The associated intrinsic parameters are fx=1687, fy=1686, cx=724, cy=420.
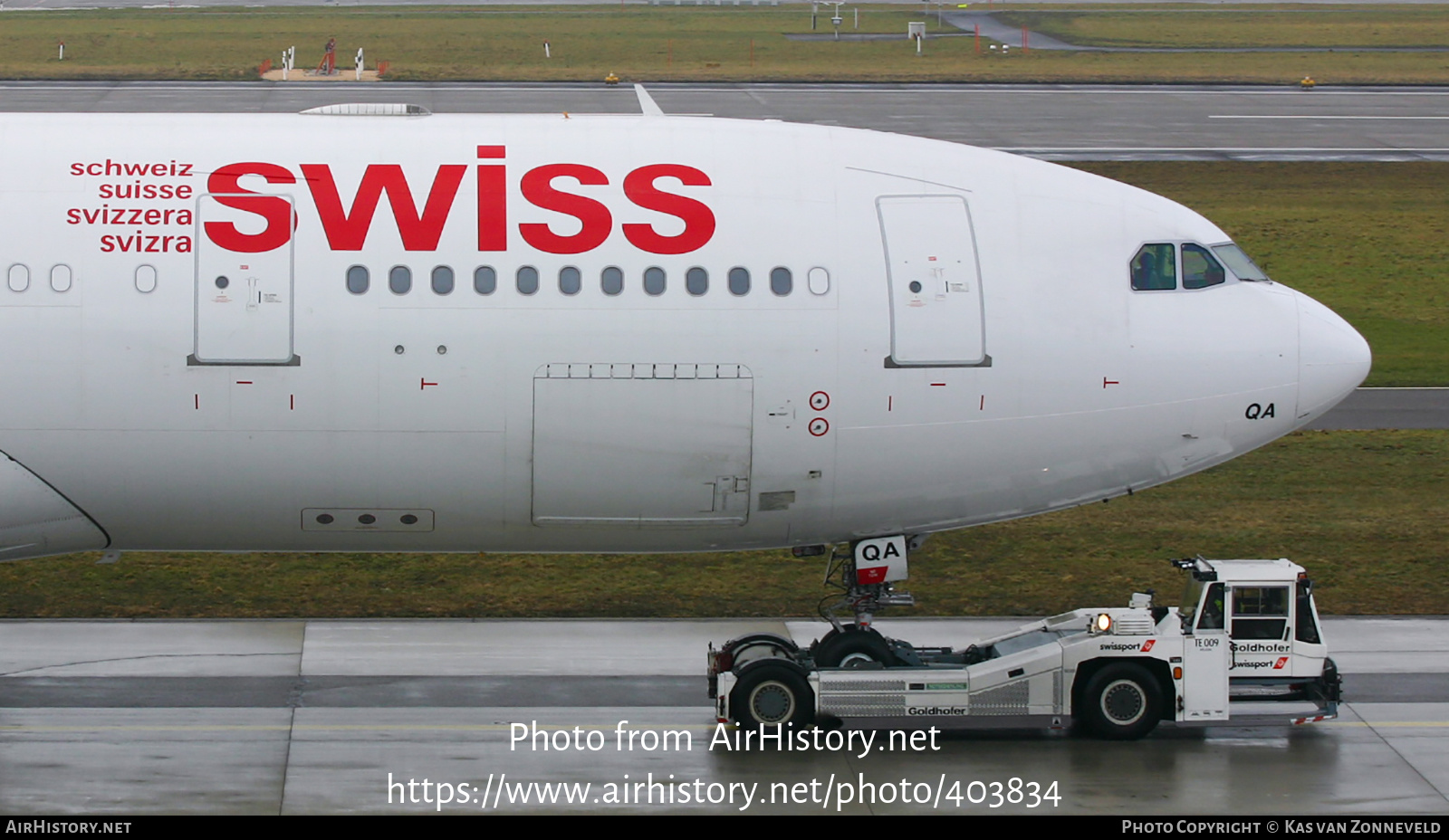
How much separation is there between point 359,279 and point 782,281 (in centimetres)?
399

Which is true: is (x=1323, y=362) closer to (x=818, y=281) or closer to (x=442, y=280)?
(x=818, y=281)

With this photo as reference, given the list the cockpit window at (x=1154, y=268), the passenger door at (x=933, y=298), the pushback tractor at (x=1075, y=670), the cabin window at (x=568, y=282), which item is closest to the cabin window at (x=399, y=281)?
the cabin window at (x=568, y=282)

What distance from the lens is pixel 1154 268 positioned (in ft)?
55.8

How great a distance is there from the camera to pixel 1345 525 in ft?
84.8

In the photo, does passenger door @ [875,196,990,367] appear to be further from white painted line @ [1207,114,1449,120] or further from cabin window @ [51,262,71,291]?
white painted line @ [1207,114,1449,120]

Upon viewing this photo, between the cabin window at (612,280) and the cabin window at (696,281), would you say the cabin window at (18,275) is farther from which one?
the cabin window at (696,281)

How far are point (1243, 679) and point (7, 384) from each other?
41.8 ft

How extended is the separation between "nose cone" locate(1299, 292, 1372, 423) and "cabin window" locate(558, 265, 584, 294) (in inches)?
285

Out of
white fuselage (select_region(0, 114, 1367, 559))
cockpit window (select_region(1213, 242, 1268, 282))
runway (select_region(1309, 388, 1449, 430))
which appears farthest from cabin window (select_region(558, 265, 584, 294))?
runway (select_region(1309, 388, 1449, 430))

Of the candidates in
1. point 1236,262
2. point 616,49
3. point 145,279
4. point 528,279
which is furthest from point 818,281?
point 616,49

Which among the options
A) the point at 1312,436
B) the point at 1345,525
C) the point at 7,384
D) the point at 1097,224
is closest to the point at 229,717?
the point at 7,384

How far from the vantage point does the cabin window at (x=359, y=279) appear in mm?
15766

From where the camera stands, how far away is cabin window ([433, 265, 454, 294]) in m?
15.9

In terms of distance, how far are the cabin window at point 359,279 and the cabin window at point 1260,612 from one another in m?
9.42
